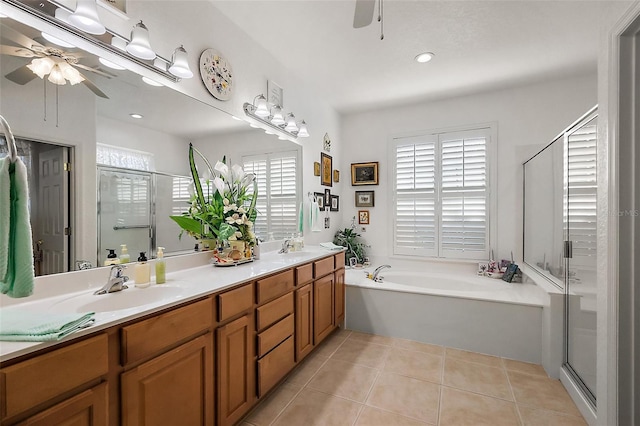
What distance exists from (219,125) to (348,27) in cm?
125

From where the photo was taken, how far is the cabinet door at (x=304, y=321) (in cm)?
213

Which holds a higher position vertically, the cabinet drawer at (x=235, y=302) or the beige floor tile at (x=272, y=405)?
the cabinet drawer at (x=235, y=302)

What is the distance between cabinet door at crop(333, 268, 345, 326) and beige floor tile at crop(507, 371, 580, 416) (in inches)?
57.0

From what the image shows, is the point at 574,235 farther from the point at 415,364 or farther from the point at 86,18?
the point at 86,18

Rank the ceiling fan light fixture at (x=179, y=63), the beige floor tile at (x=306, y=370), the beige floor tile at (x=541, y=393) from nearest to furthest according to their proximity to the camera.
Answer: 1. the ceiling fan light fixture at (x=179, y=63)
2. the beige floor tile at (x=541, y=393)
3. the beige floor tile at (x=306, y=370)

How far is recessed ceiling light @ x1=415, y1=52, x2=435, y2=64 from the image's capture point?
2.57m

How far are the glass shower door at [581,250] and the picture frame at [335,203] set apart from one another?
2.37 meters

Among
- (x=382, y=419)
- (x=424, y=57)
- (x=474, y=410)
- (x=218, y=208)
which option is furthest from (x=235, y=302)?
(x=424, y=57)

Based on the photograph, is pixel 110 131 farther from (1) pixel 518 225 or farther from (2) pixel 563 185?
(1) pixel 518 225

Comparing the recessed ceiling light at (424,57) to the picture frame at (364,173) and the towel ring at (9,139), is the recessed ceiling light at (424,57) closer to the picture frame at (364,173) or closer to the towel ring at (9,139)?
the picture frame at (364,173)

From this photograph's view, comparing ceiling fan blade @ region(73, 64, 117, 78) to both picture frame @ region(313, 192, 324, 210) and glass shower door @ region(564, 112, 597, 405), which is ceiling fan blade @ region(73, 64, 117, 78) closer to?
picture frame @ region(313, 192, 324, 210)

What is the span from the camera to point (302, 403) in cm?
186

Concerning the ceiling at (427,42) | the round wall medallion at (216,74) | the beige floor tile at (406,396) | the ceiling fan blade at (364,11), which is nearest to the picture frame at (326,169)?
the ceiling at (427,42)

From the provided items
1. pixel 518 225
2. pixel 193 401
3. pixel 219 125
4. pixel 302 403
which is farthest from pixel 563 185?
pixel 193 401
